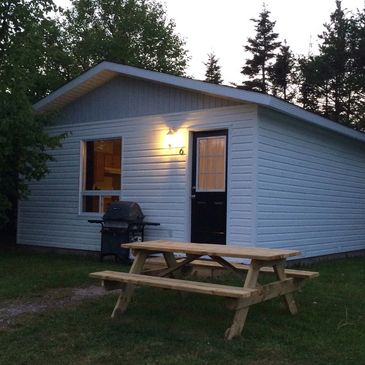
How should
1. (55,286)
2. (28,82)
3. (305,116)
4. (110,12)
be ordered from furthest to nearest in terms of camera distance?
(110,12) → (28,82) → (305,116) → (55,286)

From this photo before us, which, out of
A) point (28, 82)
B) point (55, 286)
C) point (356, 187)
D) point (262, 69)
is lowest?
point (55, 286)

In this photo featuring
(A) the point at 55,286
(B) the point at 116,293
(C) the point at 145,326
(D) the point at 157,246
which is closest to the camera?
(C) the point at 145,326

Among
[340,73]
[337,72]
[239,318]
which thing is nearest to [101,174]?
[239,318]

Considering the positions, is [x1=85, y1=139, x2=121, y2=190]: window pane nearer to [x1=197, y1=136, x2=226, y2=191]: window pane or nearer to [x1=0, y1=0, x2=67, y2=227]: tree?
[x1=0, y1=0, x2=67, y2=227]: tree

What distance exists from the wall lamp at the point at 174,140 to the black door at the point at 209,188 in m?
0.22

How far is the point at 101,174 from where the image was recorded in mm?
10539

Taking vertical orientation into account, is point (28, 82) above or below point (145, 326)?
above

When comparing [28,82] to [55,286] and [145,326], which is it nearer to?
[55,286]

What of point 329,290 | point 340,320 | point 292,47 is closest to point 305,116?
point 329,290

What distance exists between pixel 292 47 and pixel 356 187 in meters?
21.2

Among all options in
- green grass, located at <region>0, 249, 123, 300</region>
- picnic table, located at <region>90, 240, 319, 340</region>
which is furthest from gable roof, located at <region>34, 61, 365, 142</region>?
picnic table, located at <region>90, 240, 319, 340</region>

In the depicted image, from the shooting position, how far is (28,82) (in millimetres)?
9953

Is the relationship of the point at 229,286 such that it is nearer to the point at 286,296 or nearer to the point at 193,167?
the point at 286,296

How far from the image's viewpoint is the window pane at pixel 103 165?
1024 cm
